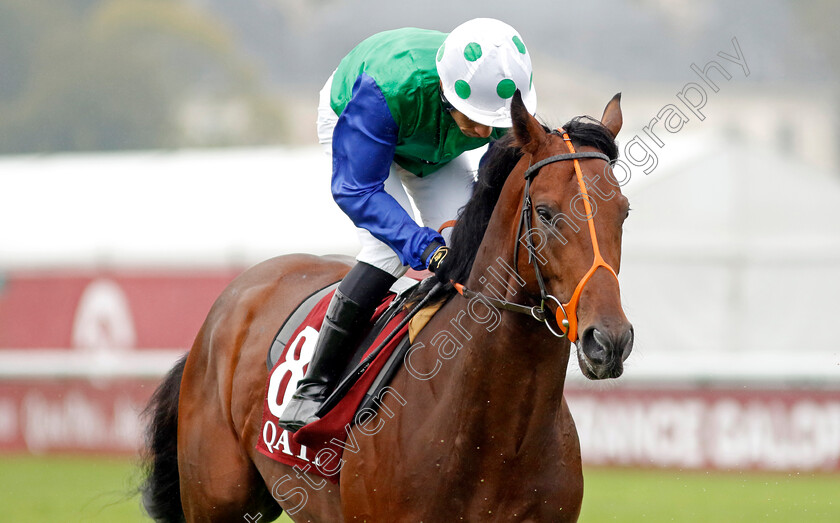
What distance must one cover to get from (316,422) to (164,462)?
1708 millimetres

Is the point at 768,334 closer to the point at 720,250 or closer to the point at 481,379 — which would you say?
the point at 720,250

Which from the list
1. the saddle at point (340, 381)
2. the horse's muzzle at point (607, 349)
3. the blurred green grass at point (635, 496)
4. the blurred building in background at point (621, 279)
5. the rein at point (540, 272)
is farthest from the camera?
the blurred building in background at point (621, 279)

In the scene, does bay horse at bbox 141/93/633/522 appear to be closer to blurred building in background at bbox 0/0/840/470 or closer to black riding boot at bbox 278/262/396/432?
black riding boot at bbox 278/262/396/432

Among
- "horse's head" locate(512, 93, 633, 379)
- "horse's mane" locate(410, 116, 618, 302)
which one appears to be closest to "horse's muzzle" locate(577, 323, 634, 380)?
"horse's head" locate(512, 93, 633, 379)

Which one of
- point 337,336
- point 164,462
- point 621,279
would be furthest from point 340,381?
point 621,279

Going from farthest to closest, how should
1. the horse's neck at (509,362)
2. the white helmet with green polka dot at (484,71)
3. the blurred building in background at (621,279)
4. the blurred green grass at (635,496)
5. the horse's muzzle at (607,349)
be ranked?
the blurred building in background at (621,279)
the blurred green grass at (635,496)
the white helmet with green polka dot at (484,71)
the horse's neck at (509,362)
the horse's muzzle at (607,349)

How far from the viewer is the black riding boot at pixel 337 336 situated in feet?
13.4

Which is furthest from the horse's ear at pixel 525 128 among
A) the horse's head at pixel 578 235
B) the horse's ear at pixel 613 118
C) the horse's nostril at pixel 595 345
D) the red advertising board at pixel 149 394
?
the red advertising board at pixel 149 394

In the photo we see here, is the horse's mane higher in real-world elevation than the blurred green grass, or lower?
higher

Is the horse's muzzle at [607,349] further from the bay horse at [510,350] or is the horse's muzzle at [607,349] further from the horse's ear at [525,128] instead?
the horse's ear at [525,128]

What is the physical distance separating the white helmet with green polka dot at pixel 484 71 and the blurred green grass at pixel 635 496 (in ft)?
14.8

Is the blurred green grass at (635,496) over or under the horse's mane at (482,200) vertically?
under

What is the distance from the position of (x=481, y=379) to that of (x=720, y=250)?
9009 millimetres

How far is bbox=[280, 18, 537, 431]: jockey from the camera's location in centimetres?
381
